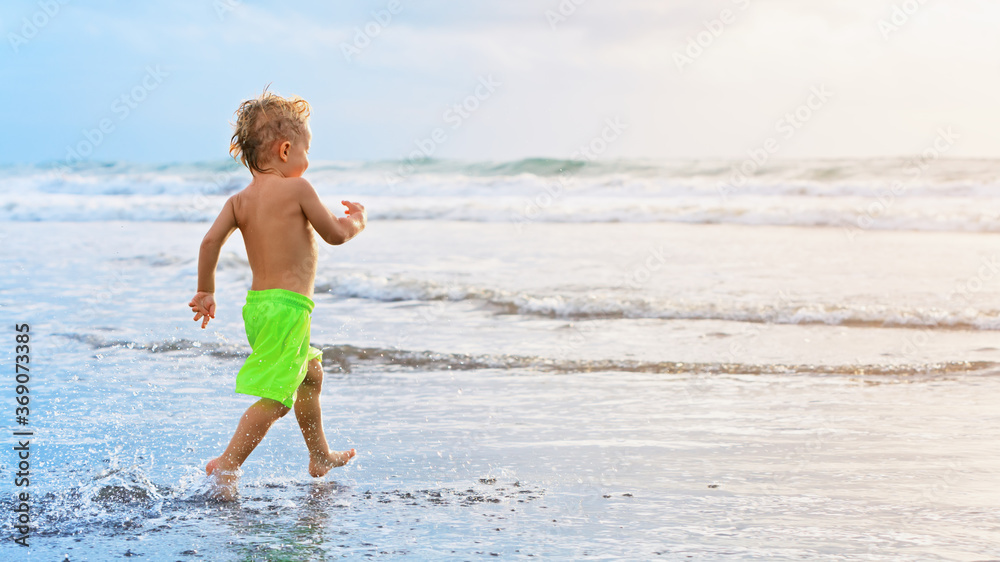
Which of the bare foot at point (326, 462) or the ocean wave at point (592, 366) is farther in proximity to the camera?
the ocean wave at point (592, 366)

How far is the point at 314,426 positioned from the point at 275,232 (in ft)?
2.43

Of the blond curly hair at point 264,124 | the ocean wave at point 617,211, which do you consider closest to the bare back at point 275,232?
the blond curly hair at point 264,124

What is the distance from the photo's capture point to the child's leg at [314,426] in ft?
11.3

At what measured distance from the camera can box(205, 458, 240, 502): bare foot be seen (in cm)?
316

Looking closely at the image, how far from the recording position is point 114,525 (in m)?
2.92

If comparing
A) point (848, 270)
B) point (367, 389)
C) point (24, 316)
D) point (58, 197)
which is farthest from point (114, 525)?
point (58, 197)

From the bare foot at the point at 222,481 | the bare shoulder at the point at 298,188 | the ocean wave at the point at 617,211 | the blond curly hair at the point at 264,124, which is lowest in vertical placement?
the bare foot at the point at 222,481

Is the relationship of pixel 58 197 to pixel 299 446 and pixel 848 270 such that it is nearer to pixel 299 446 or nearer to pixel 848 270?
pixel 848 270

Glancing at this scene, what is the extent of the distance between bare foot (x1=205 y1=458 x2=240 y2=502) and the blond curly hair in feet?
3.59

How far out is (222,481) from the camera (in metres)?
3.19

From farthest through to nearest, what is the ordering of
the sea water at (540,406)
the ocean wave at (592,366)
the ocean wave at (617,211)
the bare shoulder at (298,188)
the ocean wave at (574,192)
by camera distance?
the ocean wave at (574,192), the ocean wave at (617,211), the ocean wave at (592,366), the bare shoulder at (298,188), the sea water at (540,406)

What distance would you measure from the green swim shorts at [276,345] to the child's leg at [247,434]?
55 mm

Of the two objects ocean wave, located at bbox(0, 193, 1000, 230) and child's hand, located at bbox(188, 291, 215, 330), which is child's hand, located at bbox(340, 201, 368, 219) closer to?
child's hand, located at bbox(188, 291, 215, 330)

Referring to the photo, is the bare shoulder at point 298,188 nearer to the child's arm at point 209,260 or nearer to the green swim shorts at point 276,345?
the child's arm at point 209,260
